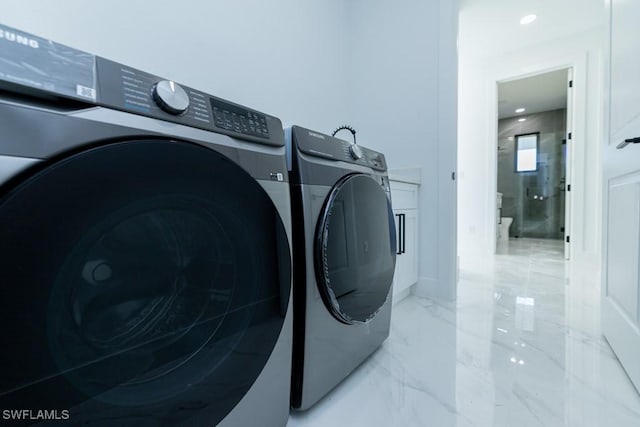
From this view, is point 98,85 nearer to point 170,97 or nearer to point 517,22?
point 170,97

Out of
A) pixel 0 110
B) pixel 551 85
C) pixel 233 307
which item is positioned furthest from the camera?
pixel 551 85

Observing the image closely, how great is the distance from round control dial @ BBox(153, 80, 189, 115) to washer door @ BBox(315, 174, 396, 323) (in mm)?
442

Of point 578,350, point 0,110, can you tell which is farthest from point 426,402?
point 0,110

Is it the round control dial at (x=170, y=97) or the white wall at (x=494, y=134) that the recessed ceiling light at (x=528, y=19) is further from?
the round control dial at (x=170, y=97)

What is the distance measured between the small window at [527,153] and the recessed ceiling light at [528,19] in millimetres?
3479

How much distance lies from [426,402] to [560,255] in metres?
3.68

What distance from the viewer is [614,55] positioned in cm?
115

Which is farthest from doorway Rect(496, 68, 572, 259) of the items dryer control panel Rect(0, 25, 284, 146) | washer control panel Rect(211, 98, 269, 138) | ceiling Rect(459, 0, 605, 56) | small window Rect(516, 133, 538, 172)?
dryer control panel Rect(0, 25, 284, 146)

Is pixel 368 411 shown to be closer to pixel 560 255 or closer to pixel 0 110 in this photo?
pixel 0 110

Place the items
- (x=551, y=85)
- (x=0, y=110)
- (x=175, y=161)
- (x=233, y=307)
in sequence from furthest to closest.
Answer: (x=551, y=85)
(x=233, y=307)
(x=175, y=161)
(x=0, y=110)

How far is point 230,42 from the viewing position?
133 centimetres

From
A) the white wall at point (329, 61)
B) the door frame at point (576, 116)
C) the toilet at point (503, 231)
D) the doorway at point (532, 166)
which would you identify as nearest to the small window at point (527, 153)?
the doorway at point (532, 166)

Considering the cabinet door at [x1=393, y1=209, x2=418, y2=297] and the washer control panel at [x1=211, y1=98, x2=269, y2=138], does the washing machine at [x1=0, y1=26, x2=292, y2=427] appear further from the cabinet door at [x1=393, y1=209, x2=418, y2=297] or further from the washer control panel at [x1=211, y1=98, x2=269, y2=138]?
the cabinet door at [x1=393, y1=209, x2=418, y2=297]

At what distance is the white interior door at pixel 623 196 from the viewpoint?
0.93m
